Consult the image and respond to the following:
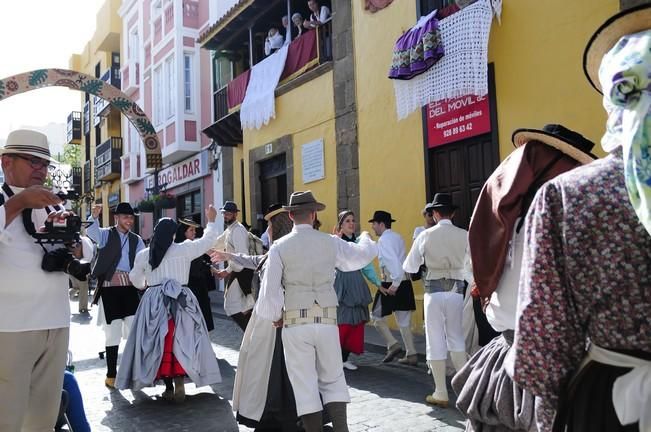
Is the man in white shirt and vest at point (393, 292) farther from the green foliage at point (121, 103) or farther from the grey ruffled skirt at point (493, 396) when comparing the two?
the green foliage at point (121, 103)

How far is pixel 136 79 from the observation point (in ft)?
76.5

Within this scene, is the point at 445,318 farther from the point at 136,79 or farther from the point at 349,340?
the point at 136,79

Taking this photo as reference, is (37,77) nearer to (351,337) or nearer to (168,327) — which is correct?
(168,327)

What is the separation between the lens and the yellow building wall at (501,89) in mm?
7016

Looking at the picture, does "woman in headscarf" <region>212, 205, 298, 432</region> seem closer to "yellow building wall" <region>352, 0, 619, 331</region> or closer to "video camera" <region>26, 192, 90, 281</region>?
"video camera" <region>26, 192, 90, 281</region>

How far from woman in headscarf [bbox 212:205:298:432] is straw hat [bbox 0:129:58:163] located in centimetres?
192

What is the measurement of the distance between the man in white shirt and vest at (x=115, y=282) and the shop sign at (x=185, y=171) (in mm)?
11114

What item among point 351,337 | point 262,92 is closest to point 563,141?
point 351,337

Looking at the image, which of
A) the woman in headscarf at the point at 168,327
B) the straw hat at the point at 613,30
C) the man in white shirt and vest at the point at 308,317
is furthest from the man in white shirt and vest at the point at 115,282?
the straw hat at the point at 613,30

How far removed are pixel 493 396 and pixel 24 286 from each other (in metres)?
2.35

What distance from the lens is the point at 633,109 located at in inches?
58.1

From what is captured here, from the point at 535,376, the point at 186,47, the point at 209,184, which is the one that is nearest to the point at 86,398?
the point at 535,376

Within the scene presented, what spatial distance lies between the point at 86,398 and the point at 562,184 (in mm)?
5314

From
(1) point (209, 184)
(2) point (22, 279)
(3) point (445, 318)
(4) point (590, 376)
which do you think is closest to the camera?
(4) point (590, 376)
